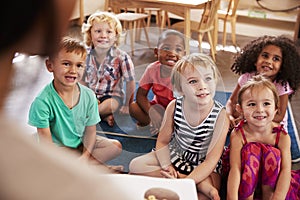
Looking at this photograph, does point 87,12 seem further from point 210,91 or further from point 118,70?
point 210,91

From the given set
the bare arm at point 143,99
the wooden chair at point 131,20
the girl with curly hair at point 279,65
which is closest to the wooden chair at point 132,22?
the wooden chair at point 131,20

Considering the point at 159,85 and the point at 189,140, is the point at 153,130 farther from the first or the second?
the point at 189,140

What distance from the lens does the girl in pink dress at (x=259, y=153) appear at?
1873mm

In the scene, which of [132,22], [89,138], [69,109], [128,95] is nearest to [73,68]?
[69,109]

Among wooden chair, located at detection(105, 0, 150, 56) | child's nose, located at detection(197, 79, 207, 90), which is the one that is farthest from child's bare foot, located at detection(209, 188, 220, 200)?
wooden chair, located at detection(105, 0, 150, 56)

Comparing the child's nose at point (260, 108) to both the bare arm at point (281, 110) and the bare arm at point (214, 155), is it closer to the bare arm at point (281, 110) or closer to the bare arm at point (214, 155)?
the bare arm at point (214, 155)

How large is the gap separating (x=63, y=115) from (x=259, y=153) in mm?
853

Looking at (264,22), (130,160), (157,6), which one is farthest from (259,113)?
(264,22)

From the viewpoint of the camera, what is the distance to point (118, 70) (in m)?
2.64

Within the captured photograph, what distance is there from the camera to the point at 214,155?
1.95 metres

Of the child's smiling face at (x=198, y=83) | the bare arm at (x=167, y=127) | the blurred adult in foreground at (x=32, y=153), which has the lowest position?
the bare arm at (x=167, y=127)

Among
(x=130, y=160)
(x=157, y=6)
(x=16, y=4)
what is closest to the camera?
(x=16, y=4)

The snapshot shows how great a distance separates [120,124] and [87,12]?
3324 mm

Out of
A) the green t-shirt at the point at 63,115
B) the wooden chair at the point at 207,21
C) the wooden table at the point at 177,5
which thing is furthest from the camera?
the wooden chair at the point at 207,21
